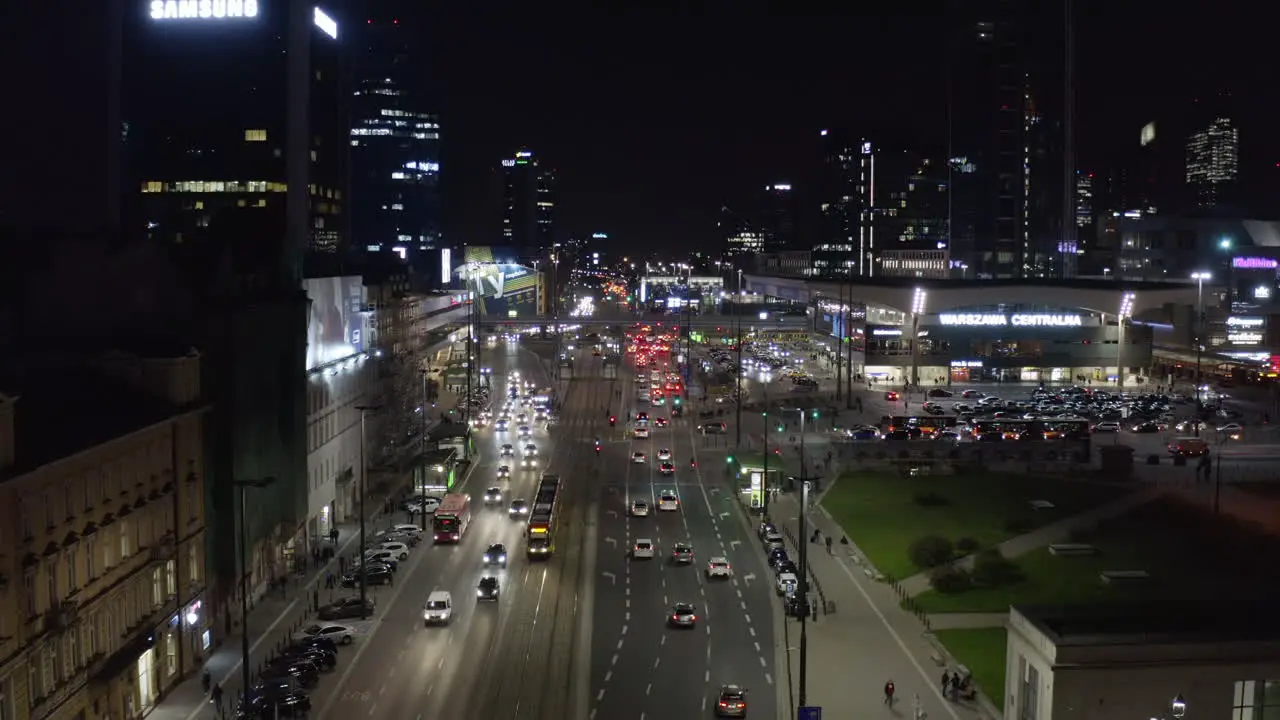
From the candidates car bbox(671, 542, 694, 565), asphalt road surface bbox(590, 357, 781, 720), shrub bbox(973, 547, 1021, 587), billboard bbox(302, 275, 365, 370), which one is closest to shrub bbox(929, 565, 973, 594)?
shrub bbox(973, 547, 1021, 587)

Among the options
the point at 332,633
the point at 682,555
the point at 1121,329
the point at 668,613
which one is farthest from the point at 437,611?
the point at 1121,329

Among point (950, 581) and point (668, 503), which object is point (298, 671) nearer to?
point (950, 581)

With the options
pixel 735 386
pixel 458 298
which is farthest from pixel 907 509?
pixel 458 298

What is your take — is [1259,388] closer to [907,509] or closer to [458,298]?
[907,509]

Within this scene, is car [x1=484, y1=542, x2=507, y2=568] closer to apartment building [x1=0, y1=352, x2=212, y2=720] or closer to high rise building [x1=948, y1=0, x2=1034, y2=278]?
apartment building [x1=0, y1=352, x2=212, y2=720]

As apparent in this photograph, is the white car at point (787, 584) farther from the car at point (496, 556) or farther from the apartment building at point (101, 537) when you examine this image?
the apartment building at point (101, 537)

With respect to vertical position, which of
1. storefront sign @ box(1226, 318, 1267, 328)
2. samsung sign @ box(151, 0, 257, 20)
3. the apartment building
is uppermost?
samsung sign @ box(151, 0, 257, 20)
